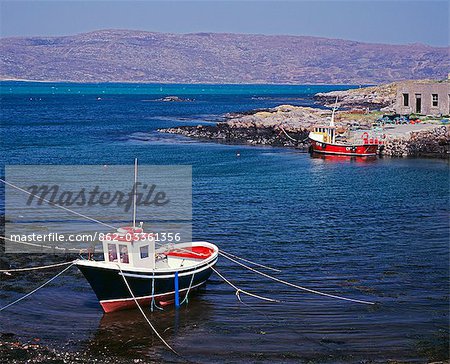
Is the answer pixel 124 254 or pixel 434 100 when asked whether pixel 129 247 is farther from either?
pixel 434 100

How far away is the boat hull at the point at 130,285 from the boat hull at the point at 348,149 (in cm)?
3575

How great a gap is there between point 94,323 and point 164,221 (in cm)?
1279

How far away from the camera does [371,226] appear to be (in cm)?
3209

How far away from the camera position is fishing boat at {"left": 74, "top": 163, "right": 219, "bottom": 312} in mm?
20625

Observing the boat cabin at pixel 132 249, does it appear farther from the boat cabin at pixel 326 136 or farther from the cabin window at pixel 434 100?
the cabin window at pixel 434 100

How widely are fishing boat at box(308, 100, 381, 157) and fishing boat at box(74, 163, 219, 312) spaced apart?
35543mm

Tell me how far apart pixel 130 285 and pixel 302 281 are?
19.7 ft

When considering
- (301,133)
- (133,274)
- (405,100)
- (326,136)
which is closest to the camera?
(133,274)

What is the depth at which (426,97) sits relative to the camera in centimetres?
6856

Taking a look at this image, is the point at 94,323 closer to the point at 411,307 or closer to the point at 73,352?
the point at 73,352

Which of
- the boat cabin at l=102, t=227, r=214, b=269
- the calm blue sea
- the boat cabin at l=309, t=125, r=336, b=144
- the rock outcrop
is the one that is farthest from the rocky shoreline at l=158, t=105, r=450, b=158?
the boat cabin at l=102, t=227, r=214, b=269

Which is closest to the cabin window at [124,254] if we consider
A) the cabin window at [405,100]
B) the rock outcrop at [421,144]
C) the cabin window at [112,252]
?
the cabin window at [112,252]

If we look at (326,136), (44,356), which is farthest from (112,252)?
(326,136)

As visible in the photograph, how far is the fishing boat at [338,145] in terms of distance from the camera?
183 feet
